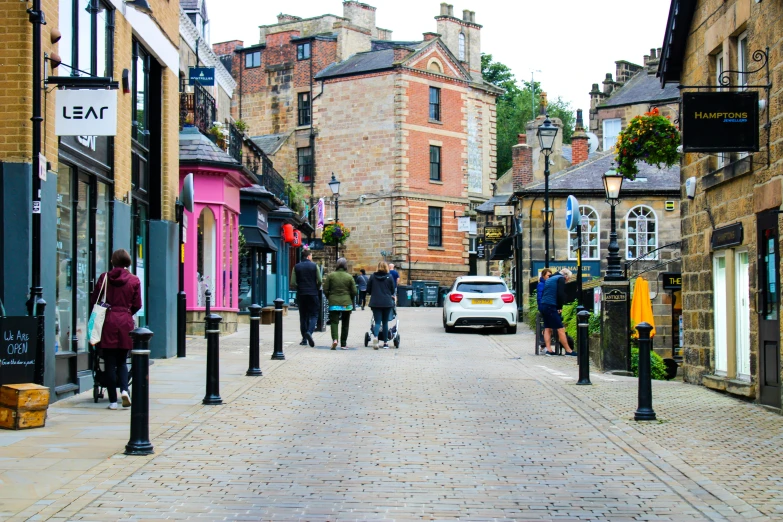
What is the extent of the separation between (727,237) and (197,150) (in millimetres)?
13595

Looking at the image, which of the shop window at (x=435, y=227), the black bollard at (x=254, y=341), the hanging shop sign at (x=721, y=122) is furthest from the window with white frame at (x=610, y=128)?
the hanging shop sign at (x=721, y=122)

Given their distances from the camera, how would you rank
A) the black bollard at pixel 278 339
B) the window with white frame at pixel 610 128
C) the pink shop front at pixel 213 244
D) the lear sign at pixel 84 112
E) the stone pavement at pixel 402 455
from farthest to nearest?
the window with white frame at pixel 610 128, the pink shop front at pixel 213 244, the black bollard at pixel 278 339, the lear sign at pixel 84 112, the stone pavement at pixel 402 455

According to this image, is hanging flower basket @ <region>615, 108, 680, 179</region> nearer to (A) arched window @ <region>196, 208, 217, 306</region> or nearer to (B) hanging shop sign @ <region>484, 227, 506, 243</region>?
(A) arched window @ <region>196, 208, 217, 306</region>

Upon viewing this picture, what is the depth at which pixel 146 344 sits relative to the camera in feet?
29.9

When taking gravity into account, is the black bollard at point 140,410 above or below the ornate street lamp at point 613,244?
below

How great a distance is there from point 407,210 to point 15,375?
42.1 m

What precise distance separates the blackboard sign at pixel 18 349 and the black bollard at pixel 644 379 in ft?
20.5

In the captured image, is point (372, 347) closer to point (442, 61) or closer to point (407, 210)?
point (407, 210)

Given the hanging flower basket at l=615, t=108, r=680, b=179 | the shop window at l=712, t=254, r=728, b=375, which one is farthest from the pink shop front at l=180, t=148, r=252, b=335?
the shop window at l=712, t=254, r=728, b=375

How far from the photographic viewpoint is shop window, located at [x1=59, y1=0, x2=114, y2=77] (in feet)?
43.2

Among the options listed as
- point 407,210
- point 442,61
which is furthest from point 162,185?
point 442,61

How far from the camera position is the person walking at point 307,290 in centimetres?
2083

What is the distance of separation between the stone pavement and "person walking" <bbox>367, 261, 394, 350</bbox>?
5754mm

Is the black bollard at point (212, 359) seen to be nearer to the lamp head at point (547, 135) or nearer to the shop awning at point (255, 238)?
the lamp head at point (547, 135)
